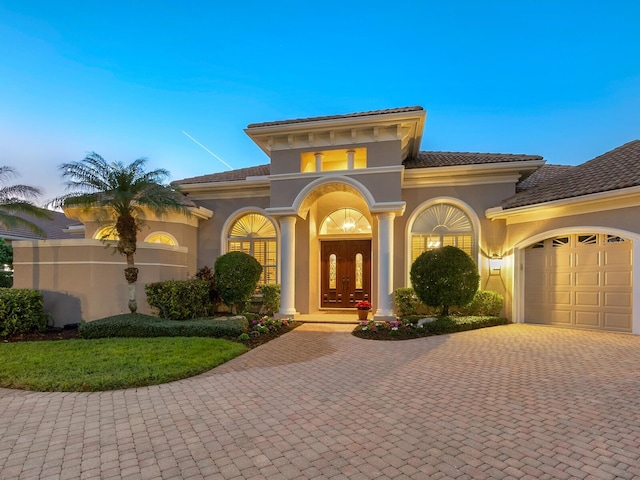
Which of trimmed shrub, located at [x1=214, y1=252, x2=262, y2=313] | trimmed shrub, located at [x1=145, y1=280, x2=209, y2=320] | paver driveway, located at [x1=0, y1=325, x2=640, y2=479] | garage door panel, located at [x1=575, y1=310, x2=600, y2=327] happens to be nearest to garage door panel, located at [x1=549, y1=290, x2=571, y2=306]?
garage door panel, located at [x1=575, y1=310, x2=600, y2=327]

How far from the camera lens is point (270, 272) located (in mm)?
14320

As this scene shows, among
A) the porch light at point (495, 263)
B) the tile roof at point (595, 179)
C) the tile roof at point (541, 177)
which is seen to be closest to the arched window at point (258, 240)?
the porch light at point (495, 263)

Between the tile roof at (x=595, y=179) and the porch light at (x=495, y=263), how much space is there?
1858 millimetres

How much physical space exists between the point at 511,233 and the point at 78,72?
1763 centimetres

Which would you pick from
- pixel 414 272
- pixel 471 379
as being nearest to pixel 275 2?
pixel 414 272

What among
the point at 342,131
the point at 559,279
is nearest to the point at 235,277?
the point at 342,131

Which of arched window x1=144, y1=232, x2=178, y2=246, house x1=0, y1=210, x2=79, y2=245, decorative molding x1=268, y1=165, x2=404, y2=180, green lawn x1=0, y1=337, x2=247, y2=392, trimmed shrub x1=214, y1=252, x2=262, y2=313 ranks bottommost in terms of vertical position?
green lawn x1=0, y1=337, x2=247, y2=392

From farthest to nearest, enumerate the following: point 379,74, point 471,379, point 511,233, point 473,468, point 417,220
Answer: point 379,74 → point 417,220 → point 511,233 → point 471,379 → point 473,468

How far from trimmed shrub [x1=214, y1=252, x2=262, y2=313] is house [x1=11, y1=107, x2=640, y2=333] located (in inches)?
55.9

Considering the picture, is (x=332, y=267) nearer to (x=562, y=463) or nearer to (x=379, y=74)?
(x=562, y=463)

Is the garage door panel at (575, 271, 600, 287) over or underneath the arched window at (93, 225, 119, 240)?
underneath

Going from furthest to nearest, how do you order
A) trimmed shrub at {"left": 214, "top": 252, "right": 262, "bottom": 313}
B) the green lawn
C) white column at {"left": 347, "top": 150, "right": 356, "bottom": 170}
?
white column at {"left": 347, "top": 150, "right": 356, "bottom": 170} < trimmed shrub at {"left": 214, "top": 252, "right": 262, "bottom": 313} < the green lawn

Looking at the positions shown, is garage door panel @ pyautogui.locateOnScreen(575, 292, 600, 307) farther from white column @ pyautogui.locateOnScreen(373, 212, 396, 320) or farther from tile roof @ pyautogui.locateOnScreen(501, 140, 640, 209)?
white column @ pyautogui.locateOnScreen(373, 212, 396, 320)

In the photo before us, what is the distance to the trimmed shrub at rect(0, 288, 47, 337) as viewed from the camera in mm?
9211
